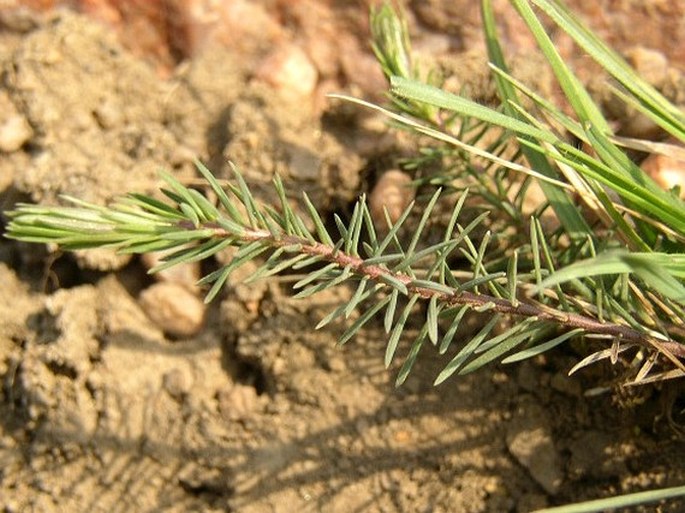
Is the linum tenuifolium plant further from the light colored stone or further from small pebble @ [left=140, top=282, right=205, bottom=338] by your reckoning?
small pebble @ [left=140, top=282, right=205, bottom=338]

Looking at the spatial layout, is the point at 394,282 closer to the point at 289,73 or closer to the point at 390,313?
the point at 390,313

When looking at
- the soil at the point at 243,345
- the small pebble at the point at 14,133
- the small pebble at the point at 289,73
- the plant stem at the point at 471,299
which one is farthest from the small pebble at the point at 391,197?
the small pebble at the point at 14,133

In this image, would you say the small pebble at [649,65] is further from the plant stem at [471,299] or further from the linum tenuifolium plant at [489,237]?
the plant stem at [471,299]

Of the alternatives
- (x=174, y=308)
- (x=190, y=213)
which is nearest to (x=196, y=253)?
(x=190, y=213)

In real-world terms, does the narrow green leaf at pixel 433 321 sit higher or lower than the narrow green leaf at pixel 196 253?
higher

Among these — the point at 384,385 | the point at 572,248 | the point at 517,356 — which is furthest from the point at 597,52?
the point at 384,385

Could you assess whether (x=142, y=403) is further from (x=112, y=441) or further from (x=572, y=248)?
(x=572, y=248)

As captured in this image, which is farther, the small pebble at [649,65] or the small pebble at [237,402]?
the small pebble at [649,65]

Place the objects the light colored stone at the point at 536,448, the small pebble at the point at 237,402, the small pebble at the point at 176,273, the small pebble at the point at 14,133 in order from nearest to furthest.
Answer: the light colored stone at the point at 536,448
the small pebble at the point at 237,402
the small pebble at the point at 176,273
the small pebble at the point at 14,133

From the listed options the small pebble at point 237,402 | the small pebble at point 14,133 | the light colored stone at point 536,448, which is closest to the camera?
the light colored stone at point 536,448
